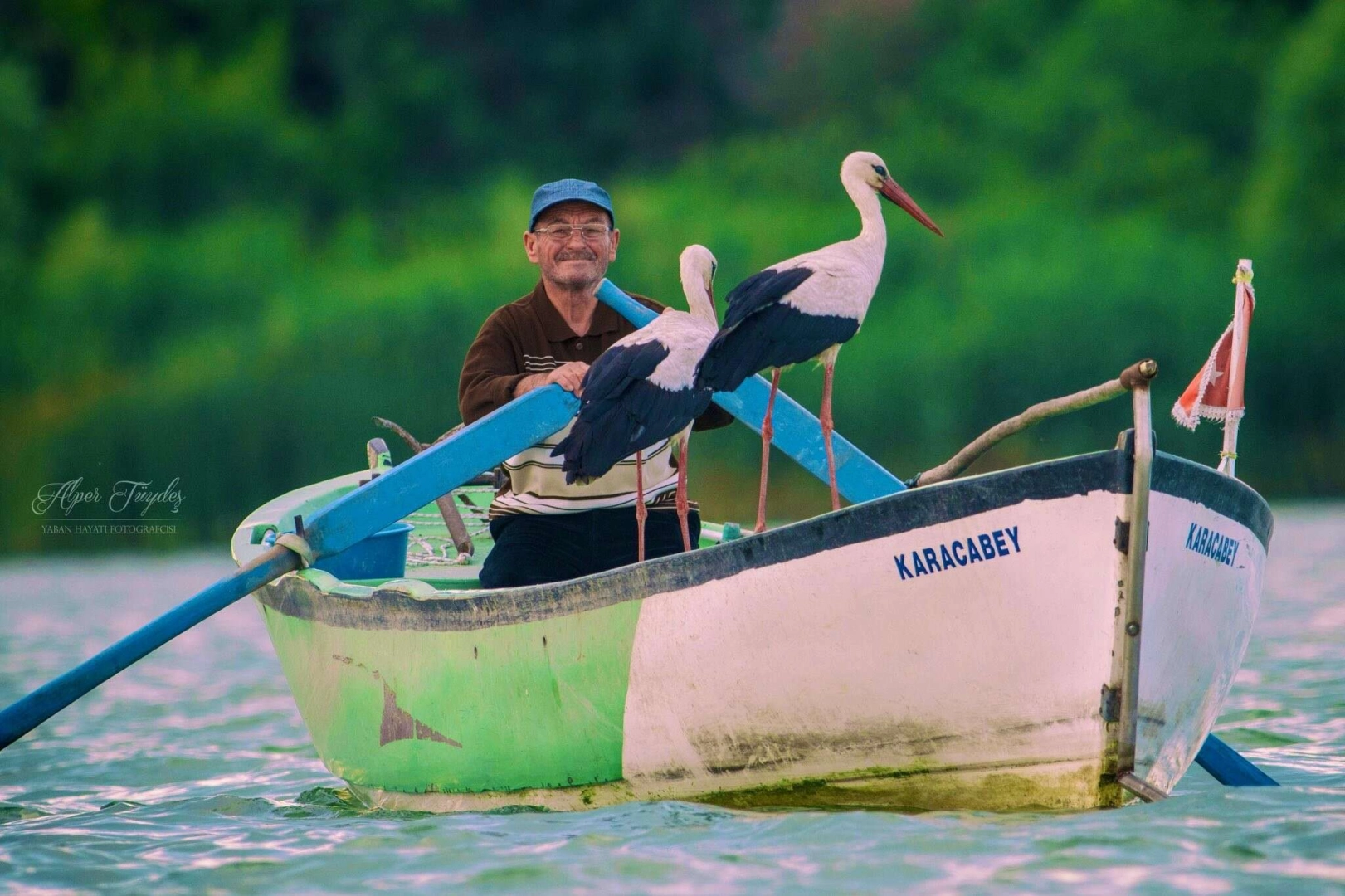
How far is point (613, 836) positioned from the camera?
14.9 feet

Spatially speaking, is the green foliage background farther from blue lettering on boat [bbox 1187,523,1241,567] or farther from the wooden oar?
blue lettering on boat [bbox 1187,523,1241,567]

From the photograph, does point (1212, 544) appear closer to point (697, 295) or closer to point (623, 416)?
point (623, 416)

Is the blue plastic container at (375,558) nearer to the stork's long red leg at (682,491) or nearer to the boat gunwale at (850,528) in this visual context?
the boat gunwale at (850,528)

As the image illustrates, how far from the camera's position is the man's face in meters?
5.70

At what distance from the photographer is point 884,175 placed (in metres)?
5.48

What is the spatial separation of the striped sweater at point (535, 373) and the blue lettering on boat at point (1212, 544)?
1807 mm

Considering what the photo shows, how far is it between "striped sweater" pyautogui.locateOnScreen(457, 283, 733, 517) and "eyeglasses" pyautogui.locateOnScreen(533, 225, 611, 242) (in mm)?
187

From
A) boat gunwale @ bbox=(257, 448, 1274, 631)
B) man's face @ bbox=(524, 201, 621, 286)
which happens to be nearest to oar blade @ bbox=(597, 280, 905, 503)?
man's face @ bbox=(524, 201, 621, 286)

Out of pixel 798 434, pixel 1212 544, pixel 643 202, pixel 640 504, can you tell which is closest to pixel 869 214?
pixel 798 434

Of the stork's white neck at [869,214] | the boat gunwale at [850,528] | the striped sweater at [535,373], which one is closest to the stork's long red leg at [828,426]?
the stork's white neck at [869,214]

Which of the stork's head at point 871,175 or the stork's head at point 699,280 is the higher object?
the stork's head at point 871,175

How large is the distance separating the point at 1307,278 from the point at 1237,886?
54.9ft

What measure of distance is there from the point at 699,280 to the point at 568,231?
1.68ft

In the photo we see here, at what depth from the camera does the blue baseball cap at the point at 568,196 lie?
5656 mm
